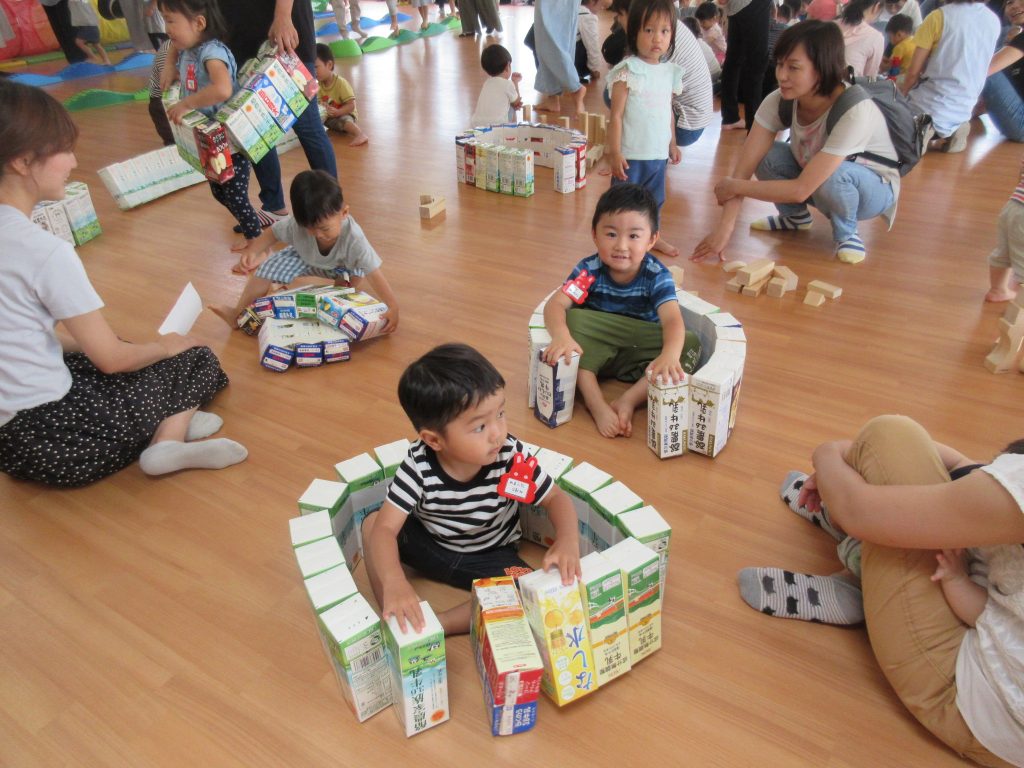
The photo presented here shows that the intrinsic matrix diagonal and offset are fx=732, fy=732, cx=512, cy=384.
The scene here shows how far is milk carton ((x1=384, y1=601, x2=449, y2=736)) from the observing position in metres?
1.17

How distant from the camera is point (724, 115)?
4828 millimetres

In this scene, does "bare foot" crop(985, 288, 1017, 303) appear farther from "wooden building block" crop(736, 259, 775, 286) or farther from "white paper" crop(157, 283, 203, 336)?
"white paper" crop(157, 283, 203, 336)

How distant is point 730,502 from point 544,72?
14.5 feet

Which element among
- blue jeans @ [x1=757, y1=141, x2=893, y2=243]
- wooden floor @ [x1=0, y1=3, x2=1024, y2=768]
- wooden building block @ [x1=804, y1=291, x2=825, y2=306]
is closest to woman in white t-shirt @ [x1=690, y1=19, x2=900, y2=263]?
blue jeans @ [x1=757, y1=141, x2=893, y2=243]

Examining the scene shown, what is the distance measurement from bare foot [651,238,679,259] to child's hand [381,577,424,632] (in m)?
2.16

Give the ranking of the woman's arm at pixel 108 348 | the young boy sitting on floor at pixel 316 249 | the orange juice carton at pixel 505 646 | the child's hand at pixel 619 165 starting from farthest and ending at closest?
1. the child's hand at pixel 619 165
2. the young boy sitting on floor at pixel 316 249
3. the woman's arm at pixel 108 348
4. the orange juice carton at pixel 505 646

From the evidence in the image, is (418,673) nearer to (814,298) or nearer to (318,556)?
(318,556)

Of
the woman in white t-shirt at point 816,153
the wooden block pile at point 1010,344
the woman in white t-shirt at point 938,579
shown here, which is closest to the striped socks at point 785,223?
the woman in white t-shirt at point 816,153

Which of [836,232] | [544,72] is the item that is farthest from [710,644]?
[544,72]

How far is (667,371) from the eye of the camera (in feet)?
5.94

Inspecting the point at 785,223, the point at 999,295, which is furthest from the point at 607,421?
the point at 785,223

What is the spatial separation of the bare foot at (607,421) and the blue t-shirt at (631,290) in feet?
0.99

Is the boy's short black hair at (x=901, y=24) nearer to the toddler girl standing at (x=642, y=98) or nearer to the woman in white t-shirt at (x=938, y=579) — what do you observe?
the toddler girl standing at (x=642, y=98)

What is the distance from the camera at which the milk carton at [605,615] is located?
1.24 meters
